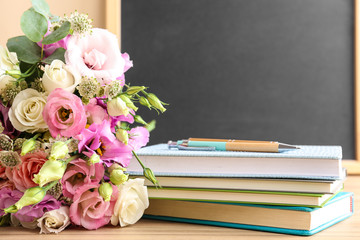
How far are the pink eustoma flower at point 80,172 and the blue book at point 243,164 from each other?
73 mm

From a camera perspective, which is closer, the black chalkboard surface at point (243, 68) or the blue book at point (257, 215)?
the blue book at point (257, 215)

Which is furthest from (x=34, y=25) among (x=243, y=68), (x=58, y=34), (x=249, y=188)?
(x=243, y=68)

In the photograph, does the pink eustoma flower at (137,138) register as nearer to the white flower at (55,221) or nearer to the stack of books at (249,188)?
the stack of books at (249,188)

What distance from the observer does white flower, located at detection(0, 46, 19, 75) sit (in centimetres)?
68

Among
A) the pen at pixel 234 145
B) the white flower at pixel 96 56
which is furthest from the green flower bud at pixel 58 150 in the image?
the pen at pixel 234 145

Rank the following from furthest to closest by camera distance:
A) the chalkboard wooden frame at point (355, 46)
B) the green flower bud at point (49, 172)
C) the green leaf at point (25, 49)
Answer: the chalkboard wooden frame at point (355, 46)
the green leaf at point (25, 49)
the green flower bud at point (49, 172)

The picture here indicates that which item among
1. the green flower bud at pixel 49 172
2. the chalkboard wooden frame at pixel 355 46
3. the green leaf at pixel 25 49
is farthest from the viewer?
the chalkboard wooden frame at pixel 355 46

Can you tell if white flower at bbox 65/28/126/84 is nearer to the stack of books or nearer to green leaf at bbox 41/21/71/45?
green leaf at bbox 41/21/71/45

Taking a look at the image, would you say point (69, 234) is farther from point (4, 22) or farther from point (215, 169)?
point (4, 22)

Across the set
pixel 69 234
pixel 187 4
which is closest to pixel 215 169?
pixel 69 234

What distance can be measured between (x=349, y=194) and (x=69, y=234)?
45 cm

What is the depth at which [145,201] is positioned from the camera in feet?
2.21

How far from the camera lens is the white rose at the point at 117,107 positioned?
2.06 ft

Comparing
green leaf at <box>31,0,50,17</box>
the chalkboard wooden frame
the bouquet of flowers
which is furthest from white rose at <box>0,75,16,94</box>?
the chalkboard wooden frame
